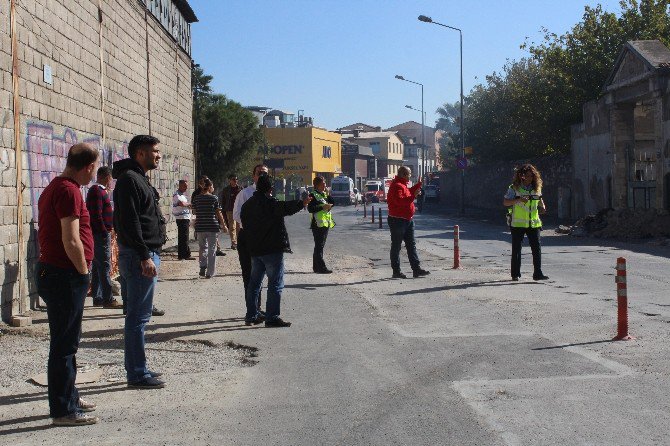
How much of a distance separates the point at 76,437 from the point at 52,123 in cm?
780

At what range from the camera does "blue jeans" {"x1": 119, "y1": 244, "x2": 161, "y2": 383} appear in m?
6.77

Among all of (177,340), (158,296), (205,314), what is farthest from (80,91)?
(177,340)

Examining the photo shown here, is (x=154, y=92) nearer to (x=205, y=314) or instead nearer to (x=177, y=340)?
(x=205, y=314)

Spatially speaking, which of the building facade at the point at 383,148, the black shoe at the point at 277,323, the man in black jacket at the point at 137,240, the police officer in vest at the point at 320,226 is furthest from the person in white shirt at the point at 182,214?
the building facade at the point at 383,148

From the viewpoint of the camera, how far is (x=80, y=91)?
14281 mm

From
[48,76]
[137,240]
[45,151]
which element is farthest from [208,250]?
[137,240]

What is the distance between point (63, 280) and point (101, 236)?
557 cm

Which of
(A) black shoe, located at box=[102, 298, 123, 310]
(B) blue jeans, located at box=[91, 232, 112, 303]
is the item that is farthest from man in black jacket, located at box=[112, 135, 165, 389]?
(A) black shoe, located at box=[102, 298, 123, 310]

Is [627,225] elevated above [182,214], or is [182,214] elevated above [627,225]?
[182,214]

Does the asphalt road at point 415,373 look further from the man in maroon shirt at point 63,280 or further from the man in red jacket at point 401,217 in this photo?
the man in red jacket at point 401,217

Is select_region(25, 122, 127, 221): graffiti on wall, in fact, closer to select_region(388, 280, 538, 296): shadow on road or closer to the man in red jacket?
select_region(388, 280, 538, 296): shadow on road

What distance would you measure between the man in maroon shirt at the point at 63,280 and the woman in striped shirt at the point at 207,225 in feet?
29.7

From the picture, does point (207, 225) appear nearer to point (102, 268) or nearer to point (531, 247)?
point (102, 268)

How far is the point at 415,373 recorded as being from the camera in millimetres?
7258
